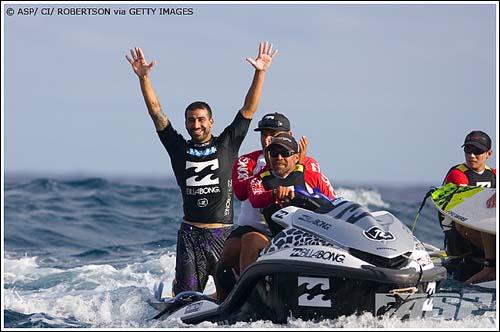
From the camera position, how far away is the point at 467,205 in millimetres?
9031

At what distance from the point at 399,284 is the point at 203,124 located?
2677 millimetres

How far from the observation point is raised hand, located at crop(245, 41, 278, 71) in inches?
356

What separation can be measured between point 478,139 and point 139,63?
3.08 meters

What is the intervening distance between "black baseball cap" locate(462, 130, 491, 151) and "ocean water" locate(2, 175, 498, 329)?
1838 mm

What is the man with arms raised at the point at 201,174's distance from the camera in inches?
352

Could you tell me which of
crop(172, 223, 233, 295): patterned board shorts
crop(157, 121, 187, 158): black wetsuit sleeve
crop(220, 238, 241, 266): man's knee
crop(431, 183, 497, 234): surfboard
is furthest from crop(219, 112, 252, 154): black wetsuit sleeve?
crop(431, 183, 497, 234): surfboard

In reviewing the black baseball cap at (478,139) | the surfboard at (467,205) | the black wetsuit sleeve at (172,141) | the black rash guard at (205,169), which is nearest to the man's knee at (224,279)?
the black rash guard at (205,169)

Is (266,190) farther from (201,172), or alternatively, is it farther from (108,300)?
(108,300)

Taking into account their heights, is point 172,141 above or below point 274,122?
below

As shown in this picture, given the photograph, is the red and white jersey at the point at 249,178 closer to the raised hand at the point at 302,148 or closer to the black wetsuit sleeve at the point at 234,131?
the raised hand at the point at 302,148

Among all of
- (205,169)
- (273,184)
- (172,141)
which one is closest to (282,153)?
(273,184)

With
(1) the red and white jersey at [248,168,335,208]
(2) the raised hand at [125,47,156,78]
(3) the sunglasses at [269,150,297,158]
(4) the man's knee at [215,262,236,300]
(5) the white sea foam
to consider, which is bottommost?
(5) the white sea foam

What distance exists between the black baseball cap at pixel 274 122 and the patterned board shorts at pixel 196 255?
993 millimetres

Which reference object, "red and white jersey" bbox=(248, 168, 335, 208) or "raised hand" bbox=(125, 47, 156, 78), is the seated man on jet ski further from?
"raised hand" bbox=(125, 47, 156, 78)
